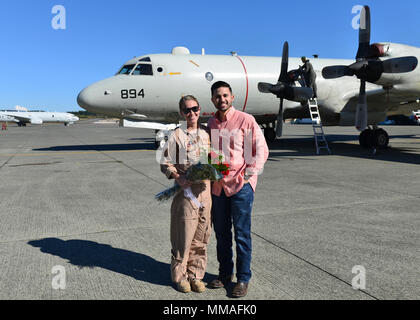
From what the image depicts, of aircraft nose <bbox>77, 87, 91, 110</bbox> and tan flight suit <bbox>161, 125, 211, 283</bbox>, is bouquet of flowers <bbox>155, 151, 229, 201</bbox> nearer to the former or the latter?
tan flight suit <bbox>161, 125, 211, 283</bbox>

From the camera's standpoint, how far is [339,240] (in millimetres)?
4504

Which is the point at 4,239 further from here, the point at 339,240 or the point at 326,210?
the point at 326,210

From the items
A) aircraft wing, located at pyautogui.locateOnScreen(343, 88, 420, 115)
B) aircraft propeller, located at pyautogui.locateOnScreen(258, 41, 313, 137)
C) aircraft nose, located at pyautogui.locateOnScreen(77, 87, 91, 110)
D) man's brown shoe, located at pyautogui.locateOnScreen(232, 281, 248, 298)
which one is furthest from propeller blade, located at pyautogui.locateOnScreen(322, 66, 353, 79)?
man's brown shoe, located at pyautogui.locateOnScreen(232, 281, 248, 298)

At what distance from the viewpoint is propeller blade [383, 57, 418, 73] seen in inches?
428

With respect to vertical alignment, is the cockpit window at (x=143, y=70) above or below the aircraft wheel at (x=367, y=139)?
above

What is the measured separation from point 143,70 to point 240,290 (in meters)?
12.8

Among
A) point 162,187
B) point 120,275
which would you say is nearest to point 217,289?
point 120,275

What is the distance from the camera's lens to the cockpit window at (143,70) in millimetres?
14484

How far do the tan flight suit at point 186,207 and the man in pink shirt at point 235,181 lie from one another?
0.13 m

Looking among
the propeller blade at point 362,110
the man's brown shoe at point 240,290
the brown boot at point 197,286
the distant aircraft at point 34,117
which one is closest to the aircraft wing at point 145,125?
the propeller blade at point 362,110

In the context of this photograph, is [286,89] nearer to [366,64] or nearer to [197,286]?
[366,64]

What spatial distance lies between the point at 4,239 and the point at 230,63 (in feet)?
42.5

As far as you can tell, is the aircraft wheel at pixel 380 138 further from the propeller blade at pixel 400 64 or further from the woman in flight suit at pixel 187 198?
the woman in flight suit at pixel 187 198

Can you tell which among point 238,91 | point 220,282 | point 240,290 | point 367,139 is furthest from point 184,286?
point 367,139
